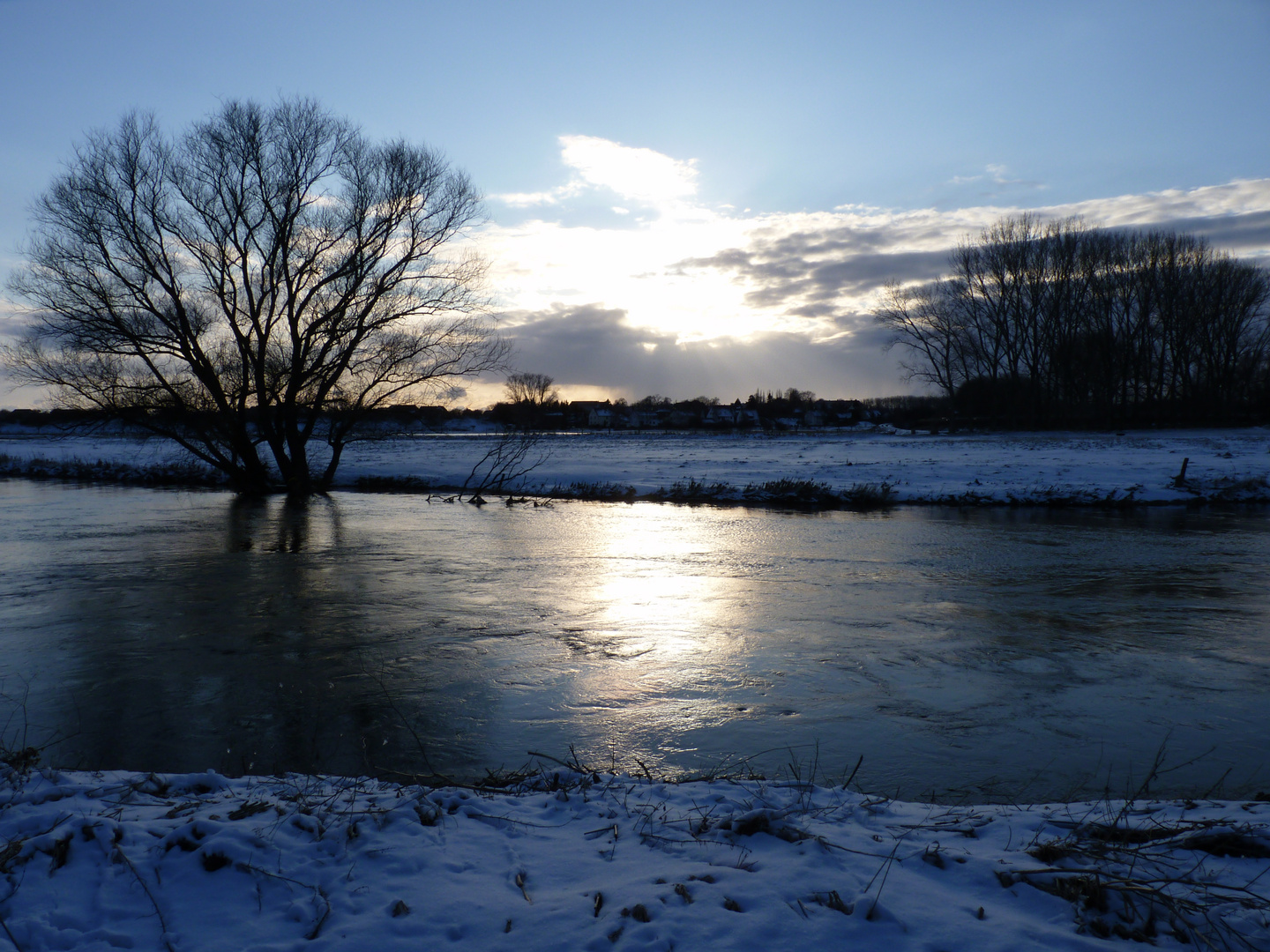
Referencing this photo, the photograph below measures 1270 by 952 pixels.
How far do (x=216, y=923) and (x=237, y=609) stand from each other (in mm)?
6837

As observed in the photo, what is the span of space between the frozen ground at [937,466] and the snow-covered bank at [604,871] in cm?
1765

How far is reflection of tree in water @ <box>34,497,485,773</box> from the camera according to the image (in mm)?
4793

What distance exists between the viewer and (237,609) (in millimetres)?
8648

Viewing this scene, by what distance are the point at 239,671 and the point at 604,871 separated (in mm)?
4735

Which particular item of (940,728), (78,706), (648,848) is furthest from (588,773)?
(78,706)

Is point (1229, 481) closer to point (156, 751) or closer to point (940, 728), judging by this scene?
point (940, 728)

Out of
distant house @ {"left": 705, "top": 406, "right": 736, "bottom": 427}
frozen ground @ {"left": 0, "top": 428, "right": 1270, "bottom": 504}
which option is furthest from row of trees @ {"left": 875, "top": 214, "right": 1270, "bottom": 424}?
distant house @ {"left": 705, "top": 406, "right": 736, "bottom": 427}

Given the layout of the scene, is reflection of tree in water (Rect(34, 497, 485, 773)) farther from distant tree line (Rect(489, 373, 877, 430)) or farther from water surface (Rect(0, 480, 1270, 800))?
distant tree line (Rect(489, 373, 877, 430))

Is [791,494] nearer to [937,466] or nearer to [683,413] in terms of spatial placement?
[937,466]

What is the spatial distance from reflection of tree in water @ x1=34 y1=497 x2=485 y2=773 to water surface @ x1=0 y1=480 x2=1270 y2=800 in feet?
0.10

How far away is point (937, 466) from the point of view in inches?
939

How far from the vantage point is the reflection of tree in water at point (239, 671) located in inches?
189

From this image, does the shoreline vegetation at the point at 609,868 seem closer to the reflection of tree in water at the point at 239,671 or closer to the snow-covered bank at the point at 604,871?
the snow-covered bank at the point at 604,871

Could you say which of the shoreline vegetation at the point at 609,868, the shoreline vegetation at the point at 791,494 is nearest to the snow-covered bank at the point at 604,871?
the shoreline vegetation at the point at 609,868
